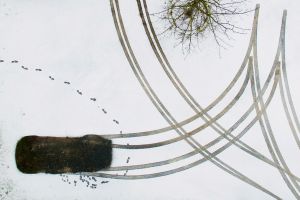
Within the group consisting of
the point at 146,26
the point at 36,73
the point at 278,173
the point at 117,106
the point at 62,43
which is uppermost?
the point at 146,26

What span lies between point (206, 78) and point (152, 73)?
1126 millimetres

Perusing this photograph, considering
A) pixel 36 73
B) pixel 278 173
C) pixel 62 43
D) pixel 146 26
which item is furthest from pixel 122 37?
pixel 278 173

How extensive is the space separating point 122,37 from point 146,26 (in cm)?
55

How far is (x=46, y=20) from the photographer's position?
319 inches

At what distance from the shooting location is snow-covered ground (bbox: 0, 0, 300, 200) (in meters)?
8.05

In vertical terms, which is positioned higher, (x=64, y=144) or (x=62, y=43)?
(x=62, y=43)

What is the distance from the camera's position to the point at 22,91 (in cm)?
805

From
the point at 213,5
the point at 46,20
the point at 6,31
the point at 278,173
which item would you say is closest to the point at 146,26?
the point at 213,5

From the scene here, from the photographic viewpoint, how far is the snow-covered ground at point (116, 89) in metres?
8.05

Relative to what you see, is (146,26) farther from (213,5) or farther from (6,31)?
(6,31)

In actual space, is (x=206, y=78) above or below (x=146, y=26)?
below

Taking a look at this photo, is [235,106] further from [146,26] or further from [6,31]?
[6,31]

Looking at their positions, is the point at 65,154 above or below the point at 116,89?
below

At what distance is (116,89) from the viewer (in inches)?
320
